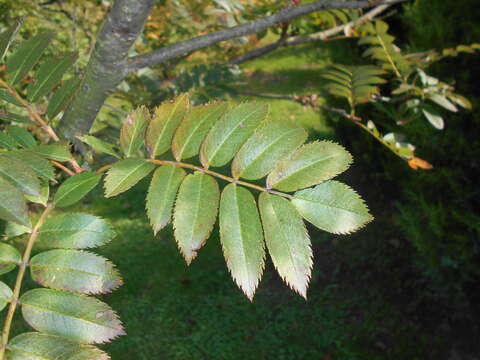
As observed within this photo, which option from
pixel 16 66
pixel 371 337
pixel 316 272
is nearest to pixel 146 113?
pixel 16 66

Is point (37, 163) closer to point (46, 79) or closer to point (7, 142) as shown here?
point (7, 142)

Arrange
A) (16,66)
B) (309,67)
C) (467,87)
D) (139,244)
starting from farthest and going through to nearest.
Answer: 1. (309,67)
2. (139,244)
3. (467,87)
4. (16,66)

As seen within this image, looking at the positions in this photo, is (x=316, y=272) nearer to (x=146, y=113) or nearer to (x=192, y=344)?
(x=192, y=344)

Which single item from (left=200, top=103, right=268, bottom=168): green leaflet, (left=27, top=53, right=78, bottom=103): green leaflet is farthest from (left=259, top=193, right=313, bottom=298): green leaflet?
(left=27, top=53, right=78, bottom=103): green leaflet

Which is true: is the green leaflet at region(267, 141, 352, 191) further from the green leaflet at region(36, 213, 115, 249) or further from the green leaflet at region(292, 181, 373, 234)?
the green leaflet at region(36, 213, 115, 249)

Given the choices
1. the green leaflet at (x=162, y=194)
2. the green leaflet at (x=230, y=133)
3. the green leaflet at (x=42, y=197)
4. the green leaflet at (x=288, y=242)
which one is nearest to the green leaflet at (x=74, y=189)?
the green leaflet at (x=42, y=197)
